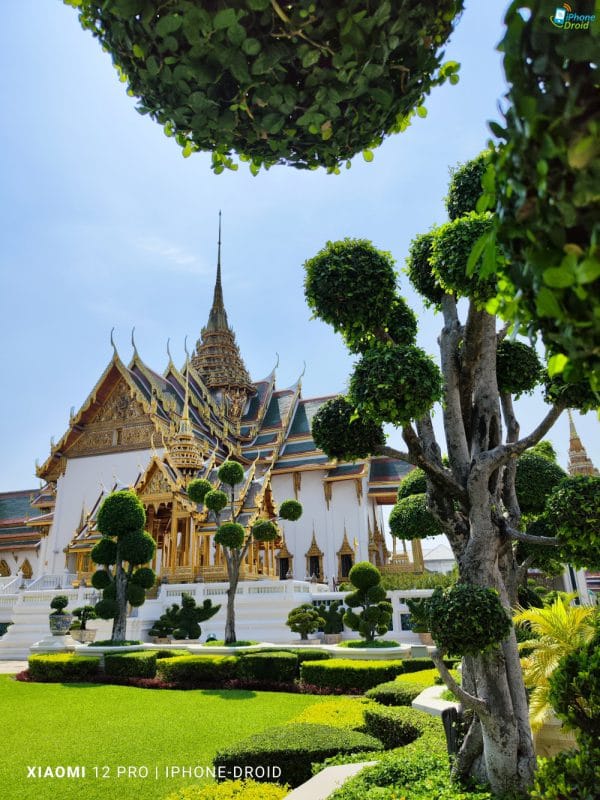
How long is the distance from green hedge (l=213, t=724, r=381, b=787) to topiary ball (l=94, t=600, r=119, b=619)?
934 centimetres

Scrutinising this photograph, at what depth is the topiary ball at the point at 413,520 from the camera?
883cm

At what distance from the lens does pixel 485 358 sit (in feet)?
14.3

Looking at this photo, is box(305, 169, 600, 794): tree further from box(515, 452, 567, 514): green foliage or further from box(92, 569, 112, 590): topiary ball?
box(92, 569, 112, 590): topiary ball

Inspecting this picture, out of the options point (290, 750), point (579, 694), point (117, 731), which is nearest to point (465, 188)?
point (579, 694)

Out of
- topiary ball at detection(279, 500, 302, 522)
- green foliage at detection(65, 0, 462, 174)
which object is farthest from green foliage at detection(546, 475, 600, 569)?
topiary ball at detection(279, 500, 302, 522)

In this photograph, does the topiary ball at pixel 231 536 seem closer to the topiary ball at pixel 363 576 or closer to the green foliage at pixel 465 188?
the topiary ball at pixel 363 576

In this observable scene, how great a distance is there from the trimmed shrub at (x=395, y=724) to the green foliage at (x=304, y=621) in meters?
7.70

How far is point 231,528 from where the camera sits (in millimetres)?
13391

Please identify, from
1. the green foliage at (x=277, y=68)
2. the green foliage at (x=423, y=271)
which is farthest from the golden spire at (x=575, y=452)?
the green foliage at (x=277, y=68)

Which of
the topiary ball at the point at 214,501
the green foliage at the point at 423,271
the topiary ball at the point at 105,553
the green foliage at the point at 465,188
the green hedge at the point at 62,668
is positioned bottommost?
the green hedge at the point at 62,668

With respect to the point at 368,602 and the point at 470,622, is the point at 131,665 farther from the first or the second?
the point at 470,622

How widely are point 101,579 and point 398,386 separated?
1230 centimetres

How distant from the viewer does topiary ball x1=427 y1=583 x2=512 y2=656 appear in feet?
10.7

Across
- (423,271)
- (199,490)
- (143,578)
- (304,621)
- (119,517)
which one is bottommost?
(304,621)
